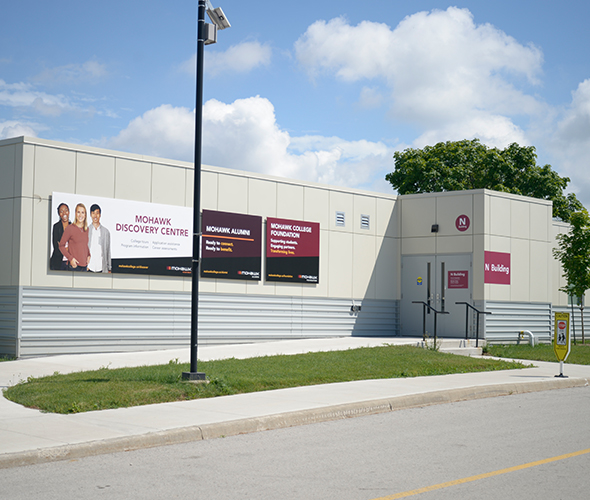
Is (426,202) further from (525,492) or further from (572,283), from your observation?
(525,492)

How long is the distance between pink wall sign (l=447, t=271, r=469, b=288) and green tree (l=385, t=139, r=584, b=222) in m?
20.5

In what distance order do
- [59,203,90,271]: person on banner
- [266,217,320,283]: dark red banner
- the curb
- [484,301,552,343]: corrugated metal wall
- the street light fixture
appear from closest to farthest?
the curb
the street light fixture
[59,203,90,271]: person on banner
[266,217,320,283]: dark red banner
[484,301,552,343]: corrugated metal wall

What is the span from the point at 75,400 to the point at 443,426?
543 cm

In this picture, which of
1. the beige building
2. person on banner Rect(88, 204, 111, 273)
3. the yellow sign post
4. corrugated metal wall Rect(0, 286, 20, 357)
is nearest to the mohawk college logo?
the beige building

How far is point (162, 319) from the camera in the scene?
2002cm

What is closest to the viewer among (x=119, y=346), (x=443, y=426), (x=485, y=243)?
(x=443, y=426)

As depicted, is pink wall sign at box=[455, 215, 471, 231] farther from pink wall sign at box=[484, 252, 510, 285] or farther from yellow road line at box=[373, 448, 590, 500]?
yellow road line at box=[373, 448, 590, 500]

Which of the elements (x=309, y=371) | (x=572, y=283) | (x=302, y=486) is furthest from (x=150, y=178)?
(x=572, y=283)

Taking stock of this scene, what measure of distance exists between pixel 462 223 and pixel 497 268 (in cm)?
195

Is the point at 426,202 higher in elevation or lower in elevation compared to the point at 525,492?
higher

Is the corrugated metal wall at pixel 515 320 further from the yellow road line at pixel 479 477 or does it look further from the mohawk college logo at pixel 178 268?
the yellow road line at pixel 479 477

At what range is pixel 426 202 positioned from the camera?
84.4 ft

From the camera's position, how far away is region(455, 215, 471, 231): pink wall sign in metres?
24.6

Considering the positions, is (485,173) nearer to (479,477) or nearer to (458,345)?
(458,345)
